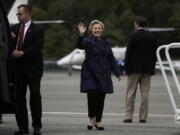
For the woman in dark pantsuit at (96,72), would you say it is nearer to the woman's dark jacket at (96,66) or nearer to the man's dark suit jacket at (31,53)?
the woman's dark jacket at (96,66)

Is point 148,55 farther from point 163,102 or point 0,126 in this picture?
point 163,102

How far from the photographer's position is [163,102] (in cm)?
1997

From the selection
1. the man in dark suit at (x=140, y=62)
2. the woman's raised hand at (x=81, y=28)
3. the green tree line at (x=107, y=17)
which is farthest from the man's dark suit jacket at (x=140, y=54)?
the green tree line at (x=107, y=17)

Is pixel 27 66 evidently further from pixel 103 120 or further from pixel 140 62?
pixel 103 120

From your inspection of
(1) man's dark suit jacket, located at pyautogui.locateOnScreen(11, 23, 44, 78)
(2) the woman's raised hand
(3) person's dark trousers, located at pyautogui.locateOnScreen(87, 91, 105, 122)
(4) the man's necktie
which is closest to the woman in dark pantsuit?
(3) person's dark trousers, located at pyautogui.locateOnScreen(87, 91, 105, 122)

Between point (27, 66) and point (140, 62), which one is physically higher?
point (27, 66)

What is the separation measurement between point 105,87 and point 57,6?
87019 mm

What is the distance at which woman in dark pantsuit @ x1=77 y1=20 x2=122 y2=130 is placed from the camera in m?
12.0

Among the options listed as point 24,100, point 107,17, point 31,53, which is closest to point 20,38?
point 31,53

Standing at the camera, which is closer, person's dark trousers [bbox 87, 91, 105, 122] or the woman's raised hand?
the woman's raised hand

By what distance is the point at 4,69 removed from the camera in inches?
407

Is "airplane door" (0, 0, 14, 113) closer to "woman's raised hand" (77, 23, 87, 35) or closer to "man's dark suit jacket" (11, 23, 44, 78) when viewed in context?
"man's dark suit jacket" (11, 23, 44, 78)

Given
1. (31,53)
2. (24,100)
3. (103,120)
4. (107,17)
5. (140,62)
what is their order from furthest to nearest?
1. (107,17)
2. (103,120)
3. (140,62)
4. (24,100)
5. (31,53)

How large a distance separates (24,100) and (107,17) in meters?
77.8
